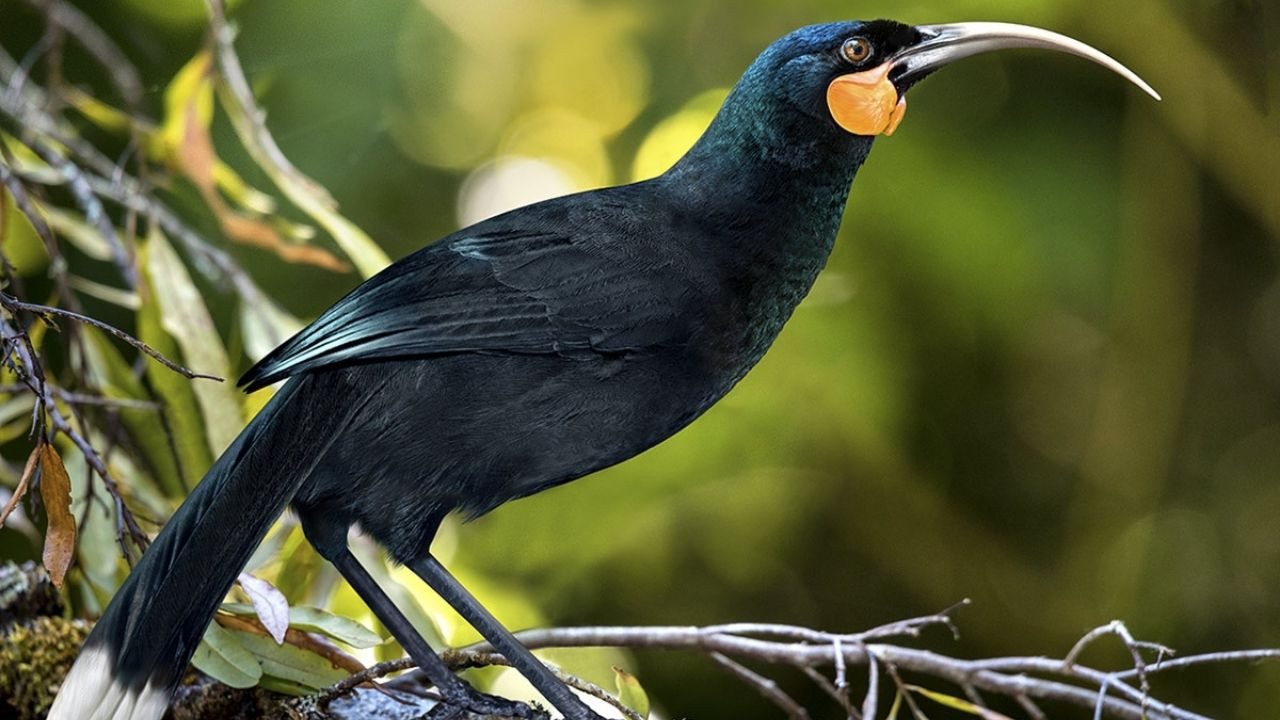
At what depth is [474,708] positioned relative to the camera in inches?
54.3

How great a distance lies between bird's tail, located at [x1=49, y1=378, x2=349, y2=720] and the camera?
127 centimetres

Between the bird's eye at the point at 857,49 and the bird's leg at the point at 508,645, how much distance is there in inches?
28.1

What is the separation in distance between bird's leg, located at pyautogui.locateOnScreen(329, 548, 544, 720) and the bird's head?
647 mm

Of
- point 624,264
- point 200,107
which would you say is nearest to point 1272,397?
point 624,264

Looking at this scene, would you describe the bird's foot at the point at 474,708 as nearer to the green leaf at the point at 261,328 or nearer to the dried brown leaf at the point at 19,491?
the dried brown leaf at the point at 19,491

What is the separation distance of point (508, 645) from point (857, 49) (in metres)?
0.75

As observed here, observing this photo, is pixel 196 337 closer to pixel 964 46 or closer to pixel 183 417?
pixel 183 417

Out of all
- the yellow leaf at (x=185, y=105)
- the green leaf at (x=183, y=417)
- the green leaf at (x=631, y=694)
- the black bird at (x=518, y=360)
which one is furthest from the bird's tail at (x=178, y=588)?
the yellow leaf at (x=185, y=105)

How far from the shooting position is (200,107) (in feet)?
6.75

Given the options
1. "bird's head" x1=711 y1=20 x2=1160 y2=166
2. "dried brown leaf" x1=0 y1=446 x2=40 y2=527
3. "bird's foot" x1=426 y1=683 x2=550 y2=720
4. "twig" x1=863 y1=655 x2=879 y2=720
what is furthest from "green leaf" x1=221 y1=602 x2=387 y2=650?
"bird's head" x1=711 y1=20 x2=1160 y2=166

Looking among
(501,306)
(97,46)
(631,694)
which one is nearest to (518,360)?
(501,306)

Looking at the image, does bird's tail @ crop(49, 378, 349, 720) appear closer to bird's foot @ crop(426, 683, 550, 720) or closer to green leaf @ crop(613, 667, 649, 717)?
bird's foot @ crop(426, 683, 550, 720)

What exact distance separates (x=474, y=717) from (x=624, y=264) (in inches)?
19.5

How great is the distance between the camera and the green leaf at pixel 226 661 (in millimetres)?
1416
